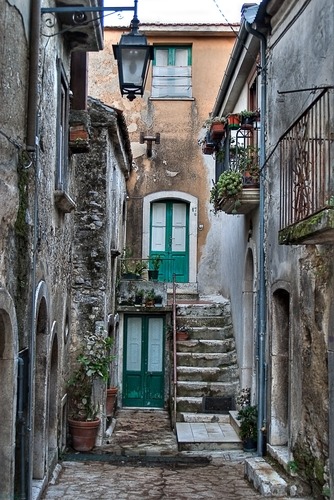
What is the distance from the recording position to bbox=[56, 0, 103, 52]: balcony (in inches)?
326

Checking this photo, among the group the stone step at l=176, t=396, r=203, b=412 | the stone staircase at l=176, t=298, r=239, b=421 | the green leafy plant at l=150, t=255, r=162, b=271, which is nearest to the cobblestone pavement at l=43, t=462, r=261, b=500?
the stone step at l=176, t=396, r=203, b=412

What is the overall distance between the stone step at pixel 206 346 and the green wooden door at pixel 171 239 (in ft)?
16.0

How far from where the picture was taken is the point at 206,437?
11.3m

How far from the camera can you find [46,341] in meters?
8.02

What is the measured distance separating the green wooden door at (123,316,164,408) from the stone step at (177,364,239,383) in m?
2.95

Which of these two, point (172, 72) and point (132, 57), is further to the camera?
point (172, 72)

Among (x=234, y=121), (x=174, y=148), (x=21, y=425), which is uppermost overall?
(x=174, y=148)

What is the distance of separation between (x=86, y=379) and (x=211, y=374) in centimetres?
290

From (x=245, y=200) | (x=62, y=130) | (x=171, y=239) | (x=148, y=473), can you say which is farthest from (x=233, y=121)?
(x=171, y=239)

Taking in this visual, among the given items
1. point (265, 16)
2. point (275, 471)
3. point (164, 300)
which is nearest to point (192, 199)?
point (164, 300)

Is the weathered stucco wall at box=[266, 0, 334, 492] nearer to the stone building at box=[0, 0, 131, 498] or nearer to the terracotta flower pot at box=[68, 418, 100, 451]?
the stone building at box=[0, 0, 131, 498]

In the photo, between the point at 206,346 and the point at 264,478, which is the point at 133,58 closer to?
the point at 264,478

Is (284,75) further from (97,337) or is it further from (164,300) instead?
(164,300)

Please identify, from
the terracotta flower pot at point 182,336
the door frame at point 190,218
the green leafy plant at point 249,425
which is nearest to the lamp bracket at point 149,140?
the door frame at point 190,218
